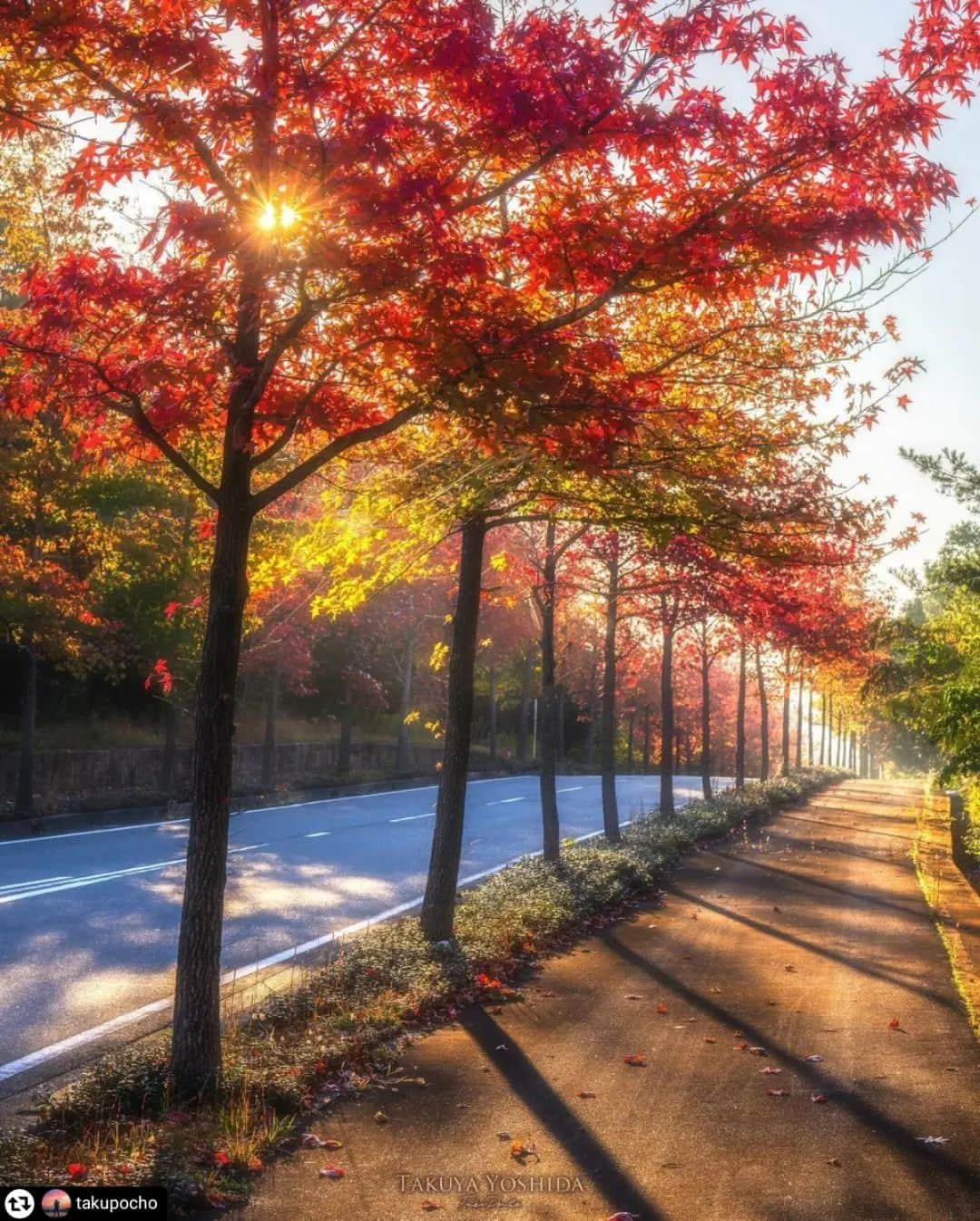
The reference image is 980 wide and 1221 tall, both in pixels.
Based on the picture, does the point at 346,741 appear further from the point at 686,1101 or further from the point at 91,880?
the point at 686,1101

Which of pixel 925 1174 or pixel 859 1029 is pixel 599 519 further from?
pixel 925 1174

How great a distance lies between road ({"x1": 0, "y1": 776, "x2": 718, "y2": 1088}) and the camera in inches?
399

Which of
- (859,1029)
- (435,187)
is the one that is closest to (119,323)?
(435,187)

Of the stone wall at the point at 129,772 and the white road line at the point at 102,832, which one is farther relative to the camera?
the stone wall at the point at 129,772

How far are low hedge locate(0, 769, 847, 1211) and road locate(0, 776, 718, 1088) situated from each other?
1.47m

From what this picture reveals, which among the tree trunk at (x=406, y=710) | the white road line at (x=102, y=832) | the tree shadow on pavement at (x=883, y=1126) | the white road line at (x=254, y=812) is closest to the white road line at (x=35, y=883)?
the white road line at (x=254, y=812)

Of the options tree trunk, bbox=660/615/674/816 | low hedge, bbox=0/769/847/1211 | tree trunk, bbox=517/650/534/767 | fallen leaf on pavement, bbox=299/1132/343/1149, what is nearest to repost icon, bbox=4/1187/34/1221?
low hedge, bbox=0/769/847/1211

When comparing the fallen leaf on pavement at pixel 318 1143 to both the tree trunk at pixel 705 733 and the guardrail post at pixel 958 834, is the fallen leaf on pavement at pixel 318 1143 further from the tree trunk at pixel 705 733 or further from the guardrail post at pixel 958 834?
the tree trunk at pixel 705 733

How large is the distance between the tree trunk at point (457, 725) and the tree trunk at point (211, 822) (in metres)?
4.45

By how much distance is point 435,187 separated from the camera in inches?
275

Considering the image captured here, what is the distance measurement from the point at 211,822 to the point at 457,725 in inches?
191

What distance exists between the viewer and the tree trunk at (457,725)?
11.7 metres

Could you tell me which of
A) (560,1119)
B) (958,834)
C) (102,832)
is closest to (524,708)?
(958,834)

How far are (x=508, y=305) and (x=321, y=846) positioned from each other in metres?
15.4
